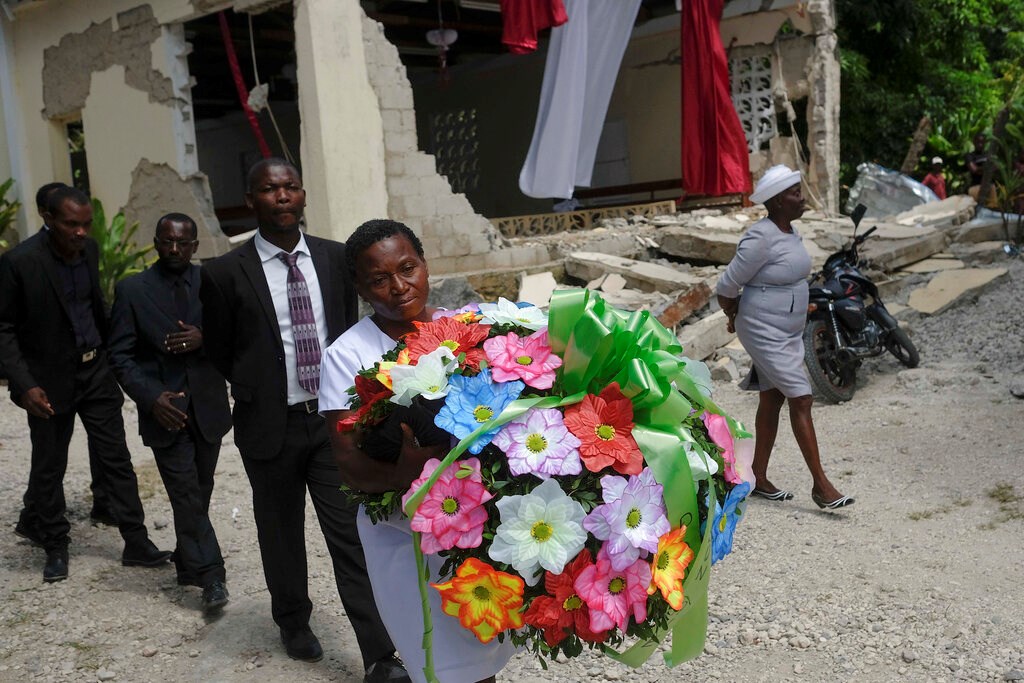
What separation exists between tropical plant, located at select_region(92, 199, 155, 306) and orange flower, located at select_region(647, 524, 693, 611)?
8825mm

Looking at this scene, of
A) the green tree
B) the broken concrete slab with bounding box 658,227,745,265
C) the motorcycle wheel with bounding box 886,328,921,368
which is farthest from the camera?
the green tree

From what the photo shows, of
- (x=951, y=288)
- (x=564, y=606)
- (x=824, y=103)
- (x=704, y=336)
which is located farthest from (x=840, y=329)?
(x=824, y=103)

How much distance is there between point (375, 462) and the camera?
2.42m

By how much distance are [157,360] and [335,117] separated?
5473 millimetres

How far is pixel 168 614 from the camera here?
4.73m

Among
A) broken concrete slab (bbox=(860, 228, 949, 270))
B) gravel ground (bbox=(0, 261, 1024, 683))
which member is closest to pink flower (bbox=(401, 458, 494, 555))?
gravel ground (bbox=(0, 261, 1024, 683))

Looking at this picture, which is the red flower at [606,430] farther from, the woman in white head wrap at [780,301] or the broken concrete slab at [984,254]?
the broken concrete slab at [984,254]

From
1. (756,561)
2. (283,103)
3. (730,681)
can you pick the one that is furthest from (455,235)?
(283,103)

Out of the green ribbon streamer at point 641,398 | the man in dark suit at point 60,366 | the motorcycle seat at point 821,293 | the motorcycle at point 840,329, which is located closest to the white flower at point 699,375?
the green ribbon streamer at point 641,398

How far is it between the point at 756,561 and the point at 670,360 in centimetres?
283

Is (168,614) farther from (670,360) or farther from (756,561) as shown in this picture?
(670,360)

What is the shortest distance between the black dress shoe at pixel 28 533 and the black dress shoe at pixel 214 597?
1186mm

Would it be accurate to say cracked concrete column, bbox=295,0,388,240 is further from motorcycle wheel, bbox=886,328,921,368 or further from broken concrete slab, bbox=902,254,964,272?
broken concrete slab, bbox=902,254,964,272

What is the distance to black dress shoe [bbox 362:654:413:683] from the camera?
3.61 m
